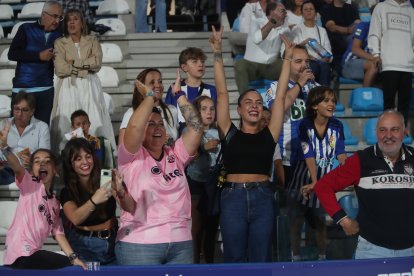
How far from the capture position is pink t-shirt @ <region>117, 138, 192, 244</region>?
632 centimetres

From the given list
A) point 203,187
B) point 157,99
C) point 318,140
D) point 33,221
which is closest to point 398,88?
point 318,140

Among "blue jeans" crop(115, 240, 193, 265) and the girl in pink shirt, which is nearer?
"blue jeans" crop(115, 240, 193, 265)

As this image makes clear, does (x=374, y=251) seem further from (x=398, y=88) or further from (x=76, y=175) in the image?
(x=398, y=88)

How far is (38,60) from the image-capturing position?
963 centimetres

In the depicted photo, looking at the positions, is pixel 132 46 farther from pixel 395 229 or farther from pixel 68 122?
pixel 395 229

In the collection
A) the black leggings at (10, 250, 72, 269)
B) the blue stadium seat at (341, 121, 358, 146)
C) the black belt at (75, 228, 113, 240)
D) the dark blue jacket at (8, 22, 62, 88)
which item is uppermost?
the dark blue jacket at (8, 22, 62, 88)

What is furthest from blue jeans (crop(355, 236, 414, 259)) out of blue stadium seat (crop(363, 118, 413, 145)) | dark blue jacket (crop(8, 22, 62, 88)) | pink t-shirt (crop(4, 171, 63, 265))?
dark blue jacket (crop(8, 22, 62, 88))

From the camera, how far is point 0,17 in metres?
13.0

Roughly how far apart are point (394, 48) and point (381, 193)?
3.90 m

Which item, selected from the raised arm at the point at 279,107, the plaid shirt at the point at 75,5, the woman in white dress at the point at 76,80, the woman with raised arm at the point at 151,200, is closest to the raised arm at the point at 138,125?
the woman with raised arm at the point at 151,200

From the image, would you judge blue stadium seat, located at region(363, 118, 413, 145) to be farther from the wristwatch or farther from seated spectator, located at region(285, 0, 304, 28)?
the wristwatch

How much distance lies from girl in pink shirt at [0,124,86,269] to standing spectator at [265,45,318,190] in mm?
2214

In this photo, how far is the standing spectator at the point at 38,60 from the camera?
964 centimetres

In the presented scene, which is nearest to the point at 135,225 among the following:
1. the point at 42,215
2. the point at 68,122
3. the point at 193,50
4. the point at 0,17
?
the point at 42,215
